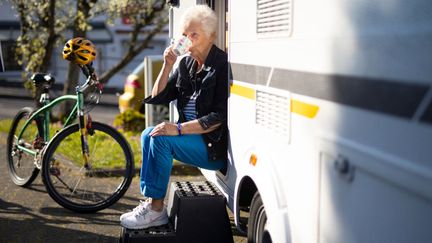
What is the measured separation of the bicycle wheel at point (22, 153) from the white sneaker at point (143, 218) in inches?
73.6

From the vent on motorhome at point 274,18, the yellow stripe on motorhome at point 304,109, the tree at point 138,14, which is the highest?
the tree at point 138,14

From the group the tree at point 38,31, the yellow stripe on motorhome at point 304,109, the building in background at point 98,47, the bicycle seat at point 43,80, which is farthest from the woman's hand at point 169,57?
→ the building in background at point 98,47

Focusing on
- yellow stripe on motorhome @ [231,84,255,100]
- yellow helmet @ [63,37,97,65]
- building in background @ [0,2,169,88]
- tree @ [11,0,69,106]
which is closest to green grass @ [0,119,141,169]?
yellow helmet @ [63,37,97,65]

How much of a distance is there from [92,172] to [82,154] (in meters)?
0.34

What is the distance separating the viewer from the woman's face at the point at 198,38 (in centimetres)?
417

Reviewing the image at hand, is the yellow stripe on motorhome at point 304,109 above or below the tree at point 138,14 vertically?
below

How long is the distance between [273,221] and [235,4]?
4.65 feet

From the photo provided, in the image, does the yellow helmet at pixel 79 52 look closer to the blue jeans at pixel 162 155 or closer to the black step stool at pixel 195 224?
the blue jeans at pixel 162 155

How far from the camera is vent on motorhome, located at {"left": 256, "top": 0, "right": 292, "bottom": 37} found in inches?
117

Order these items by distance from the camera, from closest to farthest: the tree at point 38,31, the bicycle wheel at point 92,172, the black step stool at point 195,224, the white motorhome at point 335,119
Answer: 1. the white motorhome at point 335,119
2. the black step stool at point 195,224
3. the bicycle wheel at point 92,172
4. the tree at point 38,31

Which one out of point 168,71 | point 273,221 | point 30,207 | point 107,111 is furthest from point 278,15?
point 107,111

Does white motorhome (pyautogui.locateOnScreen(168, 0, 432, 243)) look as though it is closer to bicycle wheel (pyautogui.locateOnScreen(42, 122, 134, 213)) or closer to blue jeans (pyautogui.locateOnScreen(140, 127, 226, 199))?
blue jeans (pyautogui.locateOnScreen(140, 127, 226, 199))

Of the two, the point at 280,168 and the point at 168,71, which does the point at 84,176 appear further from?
the point at 280,168

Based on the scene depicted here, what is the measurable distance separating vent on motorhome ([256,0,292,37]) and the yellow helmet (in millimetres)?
2096
